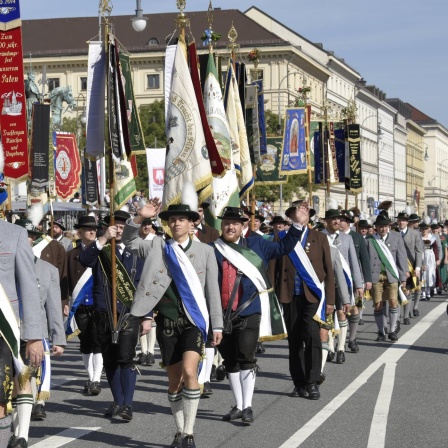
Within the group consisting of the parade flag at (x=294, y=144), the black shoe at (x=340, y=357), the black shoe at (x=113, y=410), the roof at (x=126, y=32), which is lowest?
the black shoe at (x=340, y=357)

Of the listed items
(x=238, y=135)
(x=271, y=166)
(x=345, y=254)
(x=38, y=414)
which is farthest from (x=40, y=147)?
(x=38, y=414)

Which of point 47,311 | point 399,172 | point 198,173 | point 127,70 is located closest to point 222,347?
point 47,311

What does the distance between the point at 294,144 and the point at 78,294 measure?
13.3 metres

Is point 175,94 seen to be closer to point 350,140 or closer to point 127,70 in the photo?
point 127,70

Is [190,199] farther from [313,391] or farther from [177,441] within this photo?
[313,391]

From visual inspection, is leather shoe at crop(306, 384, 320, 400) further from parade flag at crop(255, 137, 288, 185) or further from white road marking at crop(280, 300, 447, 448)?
parade flag at crop(255, 137, 288, 185)

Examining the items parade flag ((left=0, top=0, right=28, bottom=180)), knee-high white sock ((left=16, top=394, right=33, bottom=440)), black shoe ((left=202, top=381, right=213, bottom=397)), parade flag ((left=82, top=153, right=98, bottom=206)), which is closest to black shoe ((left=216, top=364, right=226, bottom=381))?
black shoe ((left=202, top=381, right=213, bottom=397))

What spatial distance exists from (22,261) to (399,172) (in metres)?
158

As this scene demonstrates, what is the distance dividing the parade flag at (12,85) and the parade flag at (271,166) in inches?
300

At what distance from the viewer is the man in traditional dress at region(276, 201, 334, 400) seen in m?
12.4

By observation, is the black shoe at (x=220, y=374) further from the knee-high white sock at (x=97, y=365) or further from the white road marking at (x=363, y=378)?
the knee-high white sock at (x=97, y=365)

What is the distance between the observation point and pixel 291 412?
1098 cm

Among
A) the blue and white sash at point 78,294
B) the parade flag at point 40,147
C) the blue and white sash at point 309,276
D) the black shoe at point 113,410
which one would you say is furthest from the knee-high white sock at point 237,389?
the parade flag at point 40,147

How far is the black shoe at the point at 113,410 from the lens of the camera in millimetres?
10695
